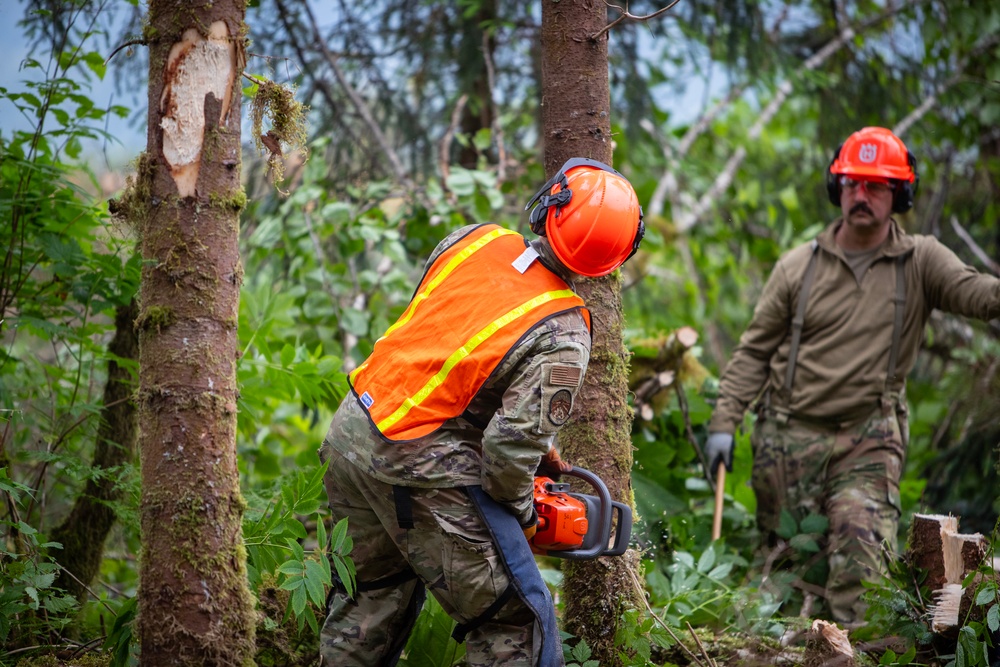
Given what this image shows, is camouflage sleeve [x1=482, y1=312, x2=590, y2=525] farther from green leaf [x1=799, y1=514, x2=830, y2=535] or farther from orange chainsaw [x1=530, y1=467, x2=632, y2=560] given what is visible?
green leaf [x1=799, y1=514, x2=830, y2=535]

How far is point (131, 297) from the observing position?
3.79 meters

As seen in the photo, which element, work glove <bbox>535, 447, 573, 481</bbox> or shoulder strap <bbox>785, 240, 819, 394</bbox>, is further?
shoulder strap <bbox>785, 240, 819, 394</bbox>

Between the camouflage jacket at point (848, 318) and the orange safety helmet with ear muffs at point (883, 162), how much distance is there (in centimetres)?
20

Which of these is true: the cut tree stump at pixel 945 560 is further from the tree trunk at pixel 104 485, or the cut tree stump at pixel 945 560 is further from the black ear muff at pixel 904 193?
the tree trunk at pixel 104 485

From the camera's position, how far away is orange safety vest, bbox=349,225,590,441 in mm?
2713

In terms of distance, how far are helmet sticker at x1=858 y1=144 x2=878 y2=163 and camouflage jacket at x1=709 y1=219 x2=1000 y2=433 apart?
0.40 metres

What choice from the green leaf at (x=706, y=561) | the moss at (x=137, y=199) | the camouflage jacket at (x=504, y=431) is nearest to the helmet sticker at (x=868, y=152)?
the green leaf at (x=706, y=561)

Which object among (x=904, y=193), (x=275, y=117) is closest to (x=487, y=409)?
(x=275, y=117)

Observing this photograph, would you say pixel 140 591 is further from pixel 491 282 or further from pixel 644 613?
pixel 644 613

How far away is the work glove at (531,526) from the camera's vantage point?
2839 millimetres

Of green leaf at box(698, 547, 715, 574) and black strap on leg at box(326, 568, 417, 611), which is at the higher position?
black strap on leg at box(326, 568, 417, 611)

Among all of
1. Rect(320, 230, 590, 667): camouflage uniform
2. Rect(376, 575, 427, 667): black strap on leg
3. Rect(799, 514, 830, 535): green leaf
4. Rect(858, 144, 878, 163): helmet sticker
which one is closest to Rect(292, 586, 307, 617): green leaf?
Rect(320, 230, 590, 667): camouflage uniform

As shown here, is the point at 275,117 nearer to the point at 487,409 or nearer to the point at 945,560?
the point at 487,409

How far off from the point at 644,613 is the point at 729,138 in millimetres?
9038
